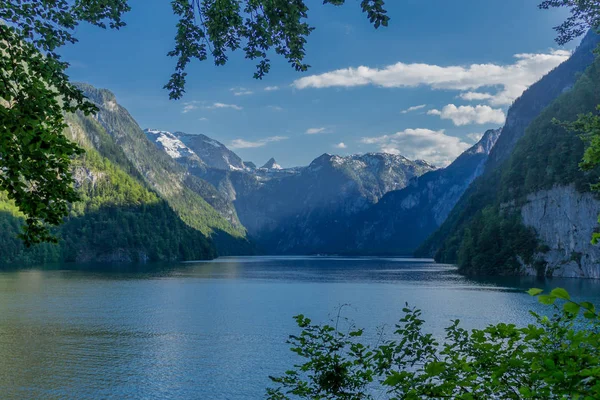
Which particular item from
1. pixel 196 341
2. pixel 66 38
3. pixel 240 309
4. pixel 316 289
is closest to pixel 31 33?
pixel 66 38

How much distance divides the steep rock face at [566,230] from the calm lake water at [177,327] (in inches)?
1088

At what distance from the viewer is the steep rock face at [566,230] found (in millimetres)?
127812

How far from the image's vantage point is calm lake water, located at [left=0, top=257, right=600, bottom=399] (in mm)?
38200

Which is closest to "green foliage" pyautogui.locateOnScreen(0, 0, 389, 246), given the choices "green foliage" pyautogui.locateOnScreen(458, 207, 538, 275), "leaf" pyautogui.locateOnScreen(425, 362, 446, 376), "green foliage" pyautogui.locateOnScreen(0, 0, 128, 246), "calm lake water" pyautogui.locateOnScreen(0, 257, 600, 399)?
"green foliage" pyautogui.locateOnScreen(0, 0, 128, 246)

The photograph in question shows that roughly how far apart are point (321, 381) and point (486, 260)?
162m

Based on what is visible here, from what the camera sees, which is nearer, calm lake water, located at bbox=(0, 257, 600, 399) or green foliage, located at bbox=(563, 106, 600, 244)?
green foliage, located at bbox=(563, 106, 600, 244)

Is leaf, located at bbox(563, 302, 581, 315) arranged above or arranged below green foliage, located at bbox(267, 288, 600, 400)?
above

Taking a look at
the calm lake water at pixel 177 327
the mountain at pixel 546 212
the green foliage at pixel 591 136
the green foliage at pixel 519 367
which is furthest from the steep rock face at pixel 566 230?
the green foliage at pixel 519 367

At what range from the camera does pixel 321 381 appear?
13.6m

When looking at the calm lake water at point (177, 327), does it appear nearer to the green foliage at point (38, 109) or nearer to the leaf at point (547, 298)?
the green foliage at point (38, 109)

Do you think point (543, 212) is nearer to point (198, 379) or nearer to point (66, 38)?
point (198, 379)

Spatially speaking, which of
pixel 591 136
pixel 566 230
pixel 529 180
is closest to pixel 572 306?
pixel 591 136

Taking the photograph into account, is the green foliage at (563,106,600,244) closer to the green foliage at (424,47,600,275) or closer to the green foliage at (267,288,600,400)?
the green foliage at (267,288,600,400)

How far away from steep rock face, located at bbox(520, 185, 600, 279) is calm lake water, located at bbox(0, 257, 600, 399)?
27643 millimetres
